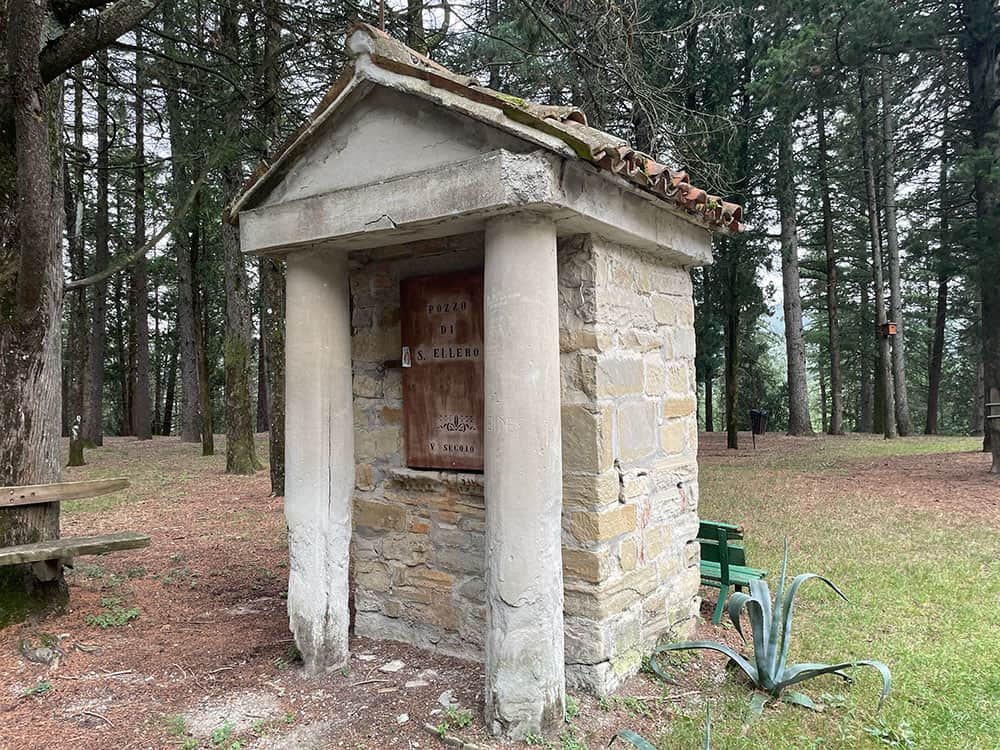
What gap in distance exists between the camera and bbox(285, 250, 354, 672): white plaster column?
329 centimetres

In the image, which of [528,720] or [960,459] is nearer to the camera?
[528,720]

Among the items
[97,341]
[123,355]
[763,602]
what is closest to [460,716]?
[763,602]

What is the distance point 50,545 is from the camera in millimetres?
3762

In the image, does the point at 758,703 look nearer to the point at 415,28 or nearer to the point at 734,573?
the point at 734,573

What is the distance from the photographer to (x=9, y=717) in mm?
2902

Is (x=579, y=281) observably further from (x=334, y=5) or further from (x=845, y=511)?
(x=845, y=511)

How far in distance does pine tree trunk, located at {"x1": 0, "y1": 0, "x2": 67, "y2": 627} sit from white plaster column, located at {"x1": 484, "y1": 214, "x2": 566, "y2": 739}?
2921 millimetres

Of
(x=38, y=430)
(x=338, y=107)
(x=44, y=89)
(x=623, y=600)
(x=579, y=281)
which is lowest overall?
Result: (x=623, y=600)

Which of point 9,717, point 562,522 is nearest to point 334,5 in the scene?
point 562,522

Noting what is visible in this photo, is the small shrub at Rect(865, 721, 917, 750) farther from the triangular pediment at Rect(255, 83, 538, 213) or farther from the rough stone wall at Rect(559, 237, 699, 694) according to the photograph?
the triangular pediment at Rect(255, 83, 538, 213)

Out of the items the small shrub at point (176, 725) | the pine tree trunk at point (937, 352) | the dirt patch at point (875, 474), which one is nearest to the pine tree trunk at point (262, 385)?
the dirt patch at point (875, 474)

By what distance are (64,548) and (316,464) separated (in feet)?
5.59

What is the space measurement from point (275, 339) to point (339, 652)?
224 inches

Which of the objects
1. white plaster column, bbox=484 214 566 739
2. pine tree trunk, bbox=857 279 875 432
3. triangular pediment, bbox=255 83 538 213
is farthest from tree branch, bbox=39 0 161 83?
pine tree trunk, bbox=857 279 875 432
